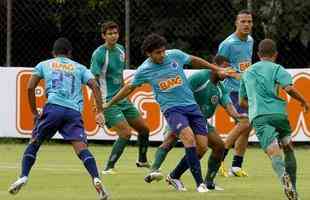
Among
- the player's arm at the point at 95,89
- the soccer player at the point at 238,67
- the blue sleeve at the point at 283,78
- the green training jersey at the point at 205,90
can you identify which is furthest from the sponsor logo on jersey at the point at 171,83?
the soccer player at the point at 238,67

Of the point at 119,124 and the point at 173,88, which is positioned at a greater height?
the point at 173,88

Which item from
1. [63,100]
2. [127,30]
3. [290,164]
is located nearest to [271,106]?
[290,164]

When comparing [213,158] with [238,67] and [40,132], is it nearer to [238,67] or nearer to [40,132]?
[40,132]

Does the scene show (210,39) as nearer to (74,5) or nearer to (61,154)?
(74,5)

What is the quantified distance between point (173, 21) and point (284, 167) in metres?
11.6

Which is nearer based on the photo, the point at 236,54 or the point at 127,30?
the point at 236,54

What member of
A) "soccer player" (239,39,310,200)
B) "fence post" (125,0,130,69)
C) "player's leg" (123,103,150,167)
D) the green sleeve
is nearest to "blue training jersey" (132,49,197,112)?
"soccer player" (239,39,310,200)

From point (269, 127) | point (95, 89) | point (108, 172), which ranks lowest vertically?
point (108, 172)

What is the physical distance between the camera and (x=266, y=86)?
1258 centimetres

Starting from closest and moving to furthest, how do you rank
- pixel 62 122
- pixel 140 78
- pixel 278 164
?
1. pixel 278 164
2. pixel 62 122
3. pixel 140 78

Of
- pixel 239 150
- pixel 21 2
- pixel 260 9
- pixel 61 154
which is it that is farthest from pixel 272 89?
pixel 21 2

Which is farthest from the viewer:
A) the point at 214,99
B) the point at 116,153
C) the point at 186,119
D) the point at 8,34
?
the point at 8,34

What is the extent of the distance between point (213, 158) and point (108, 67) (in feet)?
10.5

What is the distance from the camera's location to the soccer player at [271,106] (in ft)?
40.9
